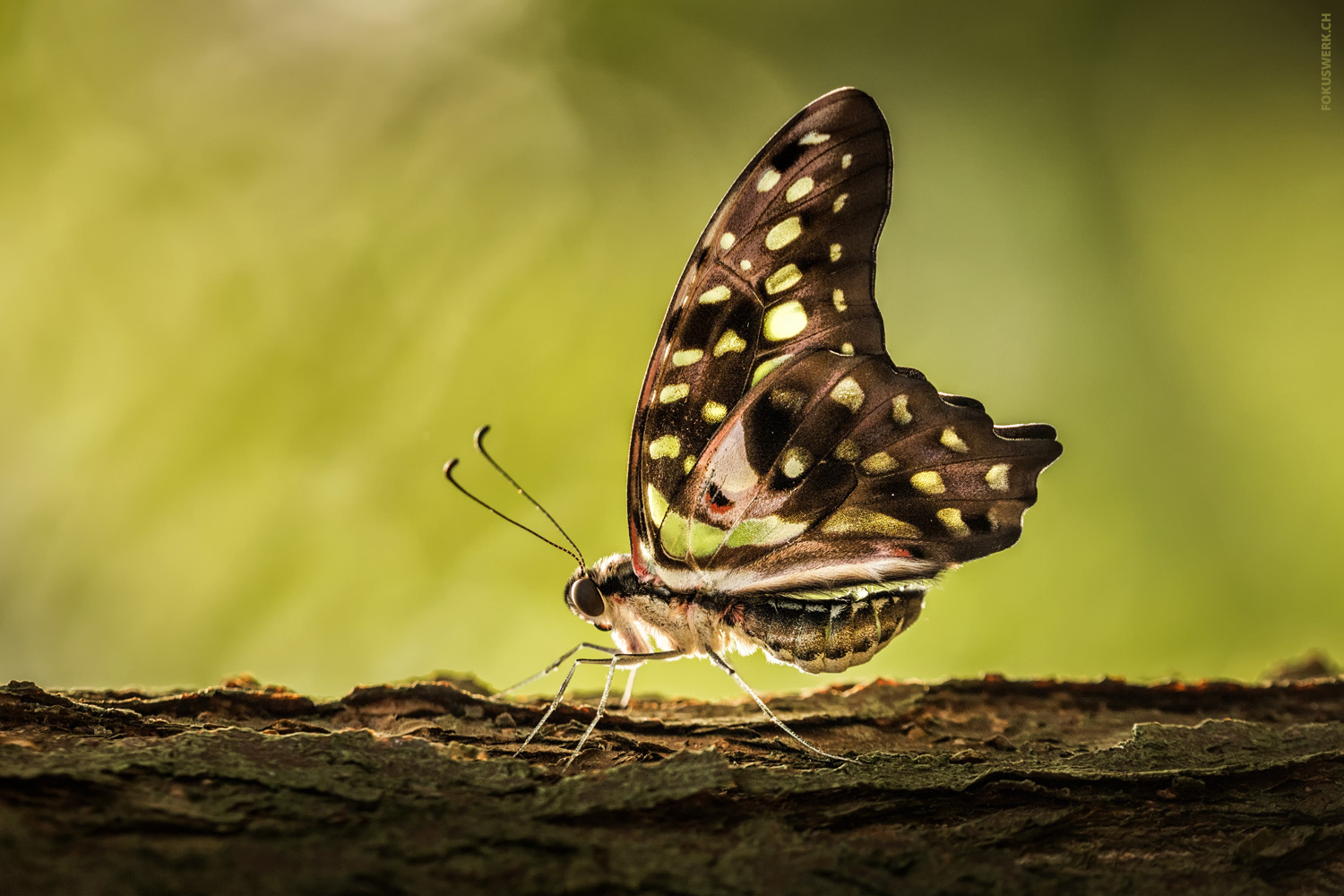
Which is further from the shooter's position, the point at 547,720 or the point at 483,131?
the point at 483,131

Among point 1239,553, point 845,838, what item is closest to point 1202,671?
point 1239,553

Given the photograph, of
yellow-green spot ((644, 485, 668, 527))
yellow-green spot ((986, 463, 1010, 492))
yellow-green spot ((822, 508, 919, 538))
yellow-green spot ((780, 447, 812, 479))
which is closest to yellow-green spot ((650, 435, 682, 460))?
yellow-green spot ((644, 485, 668, 527))

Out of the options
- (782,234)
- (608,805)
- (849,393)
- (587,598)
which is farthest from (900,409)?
(608,805)

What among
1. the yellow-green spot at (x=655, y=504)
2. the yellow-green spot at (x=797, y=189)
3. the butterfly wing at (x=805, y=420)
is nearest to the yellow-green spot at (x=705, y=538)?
the butterfly wing at (x=805, y=420)

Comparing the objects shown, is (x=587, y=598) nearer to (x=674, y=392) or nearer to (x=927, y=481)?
(x=674, y=392)

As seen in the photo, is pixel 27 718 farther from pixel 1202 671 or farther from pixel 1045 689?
pixel 1202 671
